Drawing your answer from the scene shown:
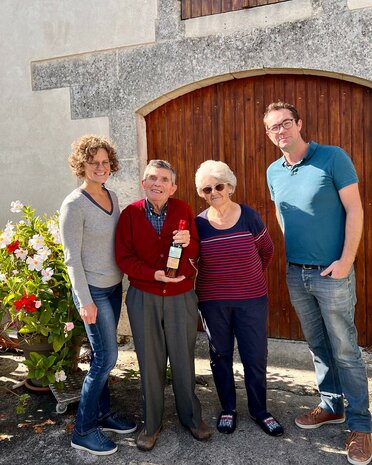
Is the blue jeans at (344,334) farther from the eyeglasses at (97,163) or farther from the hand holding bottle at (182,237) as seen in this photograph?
the eyeglasses at (97,163)

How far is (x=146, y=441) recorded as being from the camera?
2939 millimetres

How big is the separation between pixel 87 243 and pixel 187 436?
1387 millimetres

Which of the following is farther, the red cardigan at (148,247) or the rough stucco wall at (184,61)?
the rough stucco wall at (184,61)

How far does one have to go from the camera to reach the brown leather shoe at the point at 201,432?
2.98m

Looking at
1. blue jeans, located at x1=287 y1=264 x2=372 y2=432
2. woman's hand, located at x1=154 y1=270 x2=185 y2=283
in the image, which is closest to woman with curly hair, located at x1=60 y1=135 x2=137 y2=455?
woman's hand, located at x1=154 y1=270 x2=185 y2=283

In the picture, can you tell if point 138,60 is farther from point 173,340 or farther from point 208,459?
point 208,459

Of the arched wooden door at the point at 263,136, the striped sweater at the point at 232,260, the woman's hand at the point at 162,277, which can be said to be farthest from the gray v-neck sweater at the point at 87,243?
the arched wooden door at the point at 263,136

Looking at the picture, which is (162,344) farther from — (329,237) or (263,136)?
(263,136)

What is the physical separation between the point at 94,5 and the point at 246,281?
3.26 meters

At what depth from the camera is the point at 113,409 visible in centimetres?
347

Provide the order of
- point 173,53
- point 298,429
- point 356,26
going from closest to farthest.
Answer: point 298,429 < point 356,26 < point 173,53

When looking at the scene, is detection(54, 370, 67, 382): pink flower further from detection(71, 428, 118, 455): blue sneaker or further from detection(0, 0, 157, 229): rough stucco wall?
detection(0, 0, 157, 229): rough stucco wall

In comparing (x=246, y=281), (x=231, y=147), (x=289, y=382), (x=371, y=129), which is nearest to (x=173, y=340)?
(x=246, y=281)

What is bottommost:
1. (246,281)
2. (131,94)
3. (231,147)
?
(246,281)
